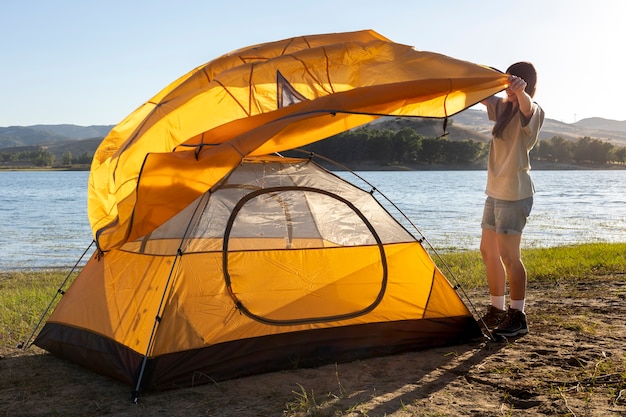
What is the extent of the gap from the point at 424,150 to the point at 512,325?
7492 cm

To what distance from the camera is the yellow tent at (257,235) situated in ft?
15.8

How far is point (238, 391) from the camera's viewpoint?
4559mm

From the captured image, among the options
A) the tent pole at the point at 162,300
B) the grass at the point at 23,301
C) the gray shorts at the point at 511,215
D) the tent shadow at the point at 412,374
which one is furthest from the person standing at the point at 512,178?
the grass at the point at 23,301

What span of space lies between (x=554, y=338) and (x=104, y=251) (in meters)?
3.70

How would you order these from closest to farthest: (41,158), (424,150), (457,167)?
(424,150), (457,167), (41,158)

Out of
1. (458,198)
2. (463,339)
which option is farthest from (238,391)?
(458,198)

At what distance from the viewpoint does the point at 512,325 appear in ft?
18.8

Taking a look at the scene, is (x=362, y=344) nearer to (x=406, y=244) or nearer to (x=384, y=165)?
(x=406, y=244)

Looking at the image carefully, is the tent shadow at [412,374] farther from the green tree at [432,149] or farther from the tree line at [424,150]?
the green tree at [432,149]

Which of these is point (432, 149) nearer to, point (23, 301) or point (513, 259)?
point (23, 301)

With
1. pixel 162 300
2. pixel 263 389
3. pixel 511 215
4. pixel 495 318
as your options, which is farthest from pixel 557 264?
pixel 162 300

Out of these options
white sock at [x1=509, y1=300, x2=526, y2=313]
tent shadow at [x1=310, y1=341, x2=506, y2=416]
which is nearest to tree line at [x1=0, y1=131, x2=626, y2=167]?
white sock at [x1=509, y1=300, x2=526, y2=313]

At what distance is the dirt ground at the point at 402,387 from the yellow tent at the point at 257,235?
0.19 metres

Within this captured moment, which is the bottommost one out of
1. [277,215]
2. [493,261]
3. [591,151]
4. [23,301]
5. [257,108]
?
[23,301]
